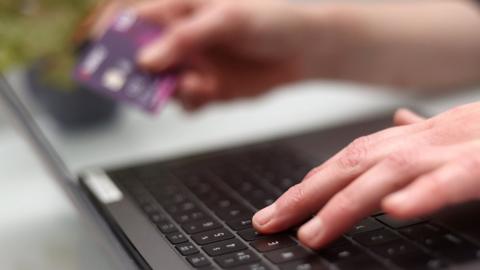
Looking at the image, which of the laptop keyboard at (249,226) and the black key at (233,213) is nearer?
the laptop keyboard at (249,226)

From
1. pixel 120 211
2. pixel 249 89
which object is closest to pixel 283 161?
pixel 120 211

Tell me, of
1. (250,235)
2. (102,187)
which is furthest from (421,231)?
(102,187)

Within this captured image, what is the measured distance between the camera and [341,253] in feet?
1.52

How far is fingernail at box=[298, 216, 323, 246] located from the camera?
46cm

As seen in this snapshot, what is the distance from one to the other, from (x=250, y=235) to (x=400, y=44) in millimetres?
597

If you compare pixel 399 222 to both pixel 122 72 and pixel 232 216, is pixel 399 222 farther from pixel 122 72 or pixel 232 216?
pixel 122 72

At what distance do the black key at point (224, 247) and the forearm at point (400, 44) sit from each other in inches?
20.5

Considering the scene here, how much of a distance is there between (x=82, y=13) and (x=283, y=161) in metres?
0.36

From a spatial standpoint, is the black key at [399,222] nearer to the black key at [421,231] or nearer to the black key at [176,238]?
the black key at [421,231]

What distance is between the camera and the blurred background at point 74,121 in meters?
0.72

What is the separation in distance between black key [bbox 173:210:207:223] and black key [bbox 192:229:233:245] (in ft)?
0.11

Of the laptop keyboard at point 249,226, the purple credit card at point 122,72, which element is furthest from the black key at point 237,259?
the purple credit card at point 122,72

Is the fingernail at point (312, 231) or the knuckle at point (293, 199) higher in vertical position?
the knuckle at point (293, 199)

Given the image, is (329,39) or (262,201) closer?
(262,201)
